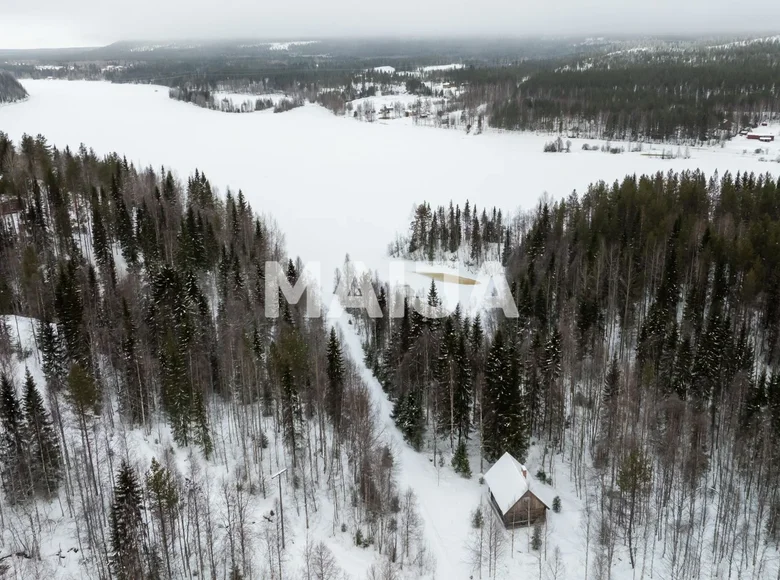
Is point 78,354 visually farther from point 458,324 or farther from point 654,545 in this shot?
point 654,545

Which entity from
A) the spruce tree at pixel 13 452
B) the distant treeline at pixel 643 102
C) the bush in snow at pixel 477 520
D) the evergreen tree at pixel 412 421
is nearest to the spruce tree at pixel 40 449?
the spruce tree at pixel 13 452

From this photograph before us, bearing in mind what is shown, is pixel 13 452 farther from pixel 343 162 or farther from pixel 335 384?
pixel 343 162

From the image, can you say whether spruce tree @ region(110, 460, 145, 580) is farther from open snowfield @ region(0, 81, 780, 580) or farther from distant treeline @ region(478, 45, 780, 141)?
distant treeline @ region(478, 45, 780, 141)

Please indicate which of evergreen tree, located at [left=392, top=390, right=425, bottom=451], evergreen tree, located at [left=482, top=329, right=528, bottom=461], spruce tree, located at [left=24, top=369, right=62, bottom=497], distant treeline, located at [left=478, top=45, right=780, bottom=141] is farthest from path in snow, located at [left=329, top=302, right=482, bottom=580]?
distant treeline, located at [left=478, top=45, right=780, bottom=141]

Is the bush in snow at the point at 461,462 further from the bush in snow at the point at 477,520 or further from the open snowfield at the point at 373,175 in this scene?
the bush in snow at the point at 477,520

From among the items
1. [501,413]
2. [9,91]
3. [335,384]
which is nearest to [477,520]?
[501,413]

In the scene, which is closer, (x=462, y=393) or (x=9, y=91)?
(x=462, y=393)

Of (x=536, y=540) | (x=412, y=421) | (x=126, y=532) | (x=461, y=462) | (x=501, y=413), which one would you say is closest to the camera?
(x=126, y=532)
